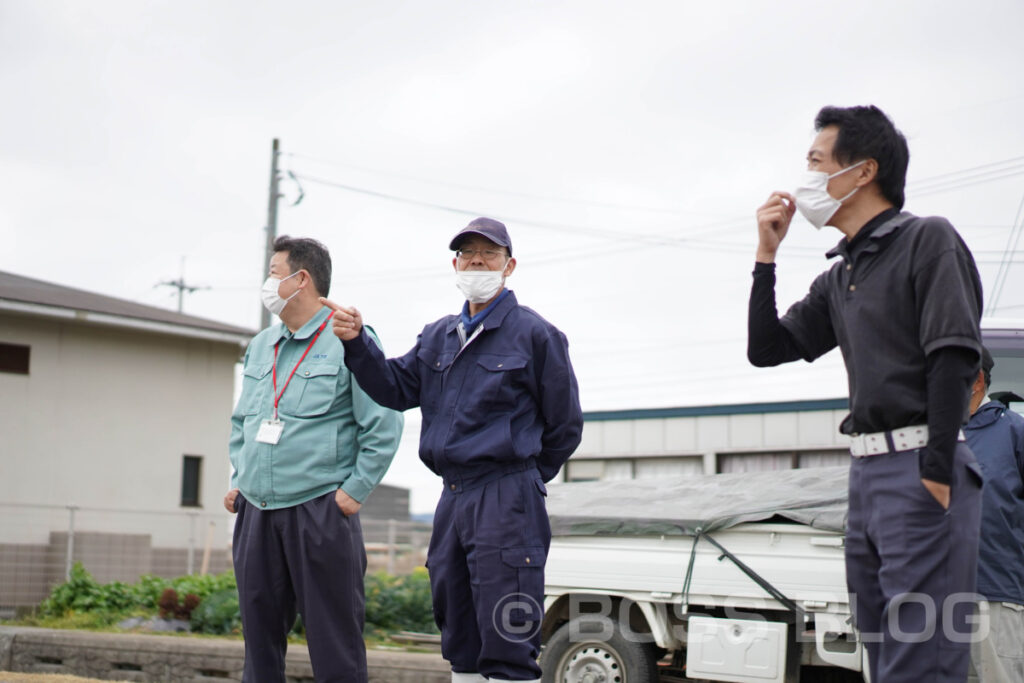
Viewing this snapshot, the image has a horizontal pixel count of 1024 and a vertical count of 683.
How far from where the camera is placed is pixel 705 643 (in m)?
6.18

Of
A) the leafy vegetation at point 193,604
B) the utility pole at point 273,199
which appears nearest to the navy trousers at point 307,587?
the leafy vegetation at point 193,604

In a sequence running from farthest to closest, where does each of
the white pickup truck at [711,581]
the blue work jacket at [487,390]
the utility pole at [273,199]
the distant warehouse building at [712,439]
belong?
1. the utility pole at [273,199]
2. the distant warehouse building at [712,439]
3. the white pickup truck at [711,581]
4. the blue work jacket at [487,390]

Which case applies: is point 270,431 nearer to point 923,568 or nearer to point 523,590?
point 523,590

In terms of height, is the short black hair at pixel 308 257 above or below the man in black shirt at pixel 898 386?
above

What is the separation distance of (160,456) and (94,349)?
2093 millimetres

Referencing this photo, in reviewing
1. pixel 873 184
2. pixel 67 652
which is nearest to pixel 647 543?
pixel 873 184

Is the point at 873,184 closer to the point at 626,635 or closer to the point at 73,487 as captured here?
the point at 626,635

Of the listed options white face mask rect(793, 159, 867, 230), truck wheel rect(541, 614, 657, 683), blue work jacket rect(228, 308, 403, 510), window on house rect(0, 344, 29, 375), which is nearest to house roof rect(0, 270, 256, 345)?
window on house rect(0, 344, 29, 375)

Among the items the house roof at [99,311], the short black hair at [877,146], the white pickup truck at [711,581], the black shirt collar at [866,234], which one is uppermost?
the house roof at [99,311]

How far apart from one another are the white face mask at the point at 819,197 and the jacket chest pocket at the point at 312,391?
7.75 feet

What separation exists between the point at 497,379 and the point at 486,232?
23.3 inches

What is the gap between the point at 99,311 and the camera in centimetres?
1708

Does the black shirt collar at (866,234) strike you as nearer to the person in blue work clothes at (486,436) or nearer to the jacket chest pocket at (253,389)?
the person in blue work clothes at (486,436)

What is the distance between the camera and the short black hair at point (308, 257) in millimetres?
5113
